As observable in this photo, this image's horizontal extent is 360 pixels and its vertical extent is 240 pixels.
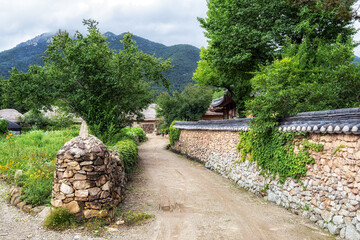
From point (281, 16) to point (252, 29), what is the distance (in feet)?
6.23

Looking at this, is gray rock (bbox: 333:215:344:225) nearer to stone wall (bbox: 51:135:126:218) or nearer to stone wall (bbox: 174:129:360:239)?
stone wall (bbox: 174:129:360:239)

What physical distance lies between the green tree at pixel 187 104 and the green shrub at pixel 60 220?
19.5 m

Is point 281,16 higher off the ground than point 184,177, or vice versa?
point 281,16

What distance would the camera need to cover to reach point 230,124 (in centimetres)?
1076

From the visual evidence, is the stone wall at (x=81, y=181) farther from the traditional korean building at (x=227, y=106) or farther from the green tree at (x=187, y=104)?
the green tree at (x=187, y=104)

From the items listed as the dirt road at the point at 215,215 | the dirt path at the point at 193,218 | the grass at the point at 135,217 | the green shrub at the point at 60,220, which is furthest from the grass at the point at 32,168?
the dirt road at the point at 215,215

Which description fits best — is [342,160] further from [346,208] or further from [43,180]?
[43,180]

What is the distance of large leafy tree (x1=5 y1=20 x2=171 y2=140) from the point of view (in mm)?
10523

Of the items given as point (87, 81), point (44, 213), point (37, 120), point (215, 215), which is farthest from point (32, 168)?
point (37, 120)

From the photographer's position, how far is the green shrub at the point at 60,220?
4938 mm

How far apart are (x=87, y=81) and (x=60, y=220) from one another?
7.60m

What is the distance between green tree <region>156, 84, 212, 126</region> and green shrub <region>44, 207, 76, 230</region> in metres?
19.5

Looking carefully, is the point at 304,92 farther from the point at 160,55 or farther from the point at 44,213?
the point at 160,55

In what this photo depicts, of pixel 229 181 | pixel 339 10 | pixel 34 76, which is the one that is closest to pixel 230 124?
pixel 229 181
